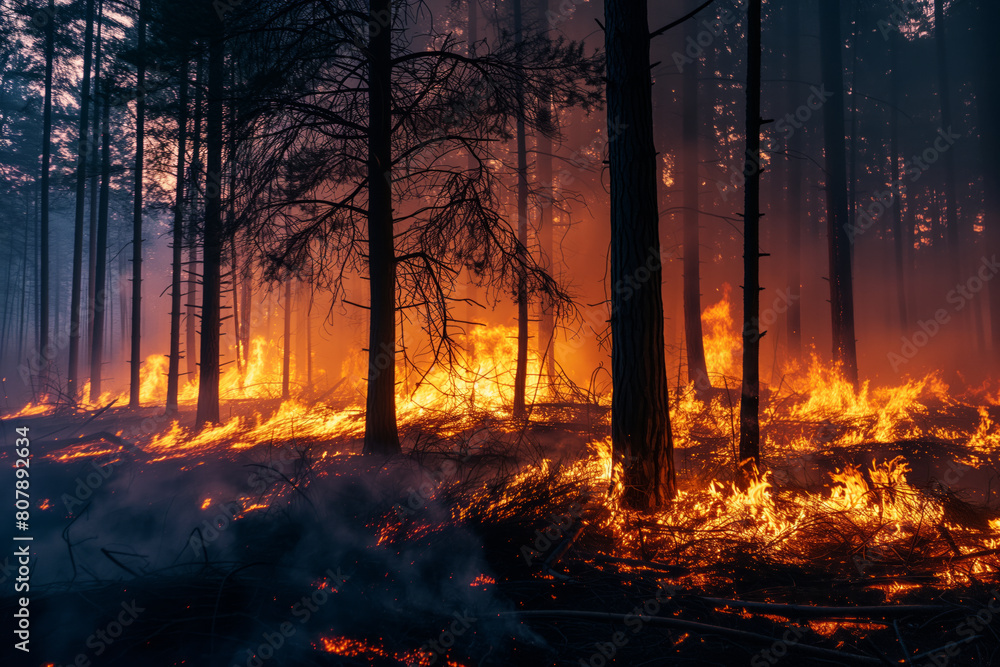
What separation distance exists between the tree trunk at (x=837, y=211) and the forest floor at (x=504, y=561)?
644cm

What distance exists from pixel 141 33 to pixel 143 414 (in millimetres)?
11077

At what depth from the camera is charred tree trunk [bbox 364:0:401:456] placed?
21.7 feet

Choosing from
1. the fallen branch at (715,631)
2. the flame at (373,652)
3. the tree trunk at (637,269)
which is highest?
the tree trunk at (637,269)

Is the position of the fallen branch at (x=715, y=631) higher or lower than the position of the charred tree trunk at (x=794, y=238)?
lower

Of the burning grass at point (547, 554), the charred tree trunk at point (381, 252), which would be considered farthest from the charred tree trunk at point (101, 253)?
the charred tree trunk at point (381, 252)

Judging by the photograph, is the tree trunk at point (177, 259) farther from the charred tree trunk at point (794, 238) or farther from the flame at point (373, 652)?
the charred tree trunk at point (794, 238)

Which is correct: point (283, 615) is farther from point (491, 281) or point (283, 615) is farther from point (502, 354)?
point (502, 354)

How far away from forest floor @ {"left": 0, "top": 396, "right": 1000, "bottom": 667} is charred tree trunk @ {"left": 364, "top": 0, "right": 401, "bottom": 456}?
0.53 meters

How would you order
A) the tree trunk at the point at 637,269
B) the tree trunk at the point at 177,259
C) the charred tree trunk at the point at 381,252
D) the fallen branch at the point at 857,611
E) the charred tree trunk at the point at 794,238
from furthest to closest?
the charred tree trunk at the point at 794,238
the tree trunk at the point at 177,259
the charred tree trunk at the point at 381,252
the tree trunk at the point at 637,269
the fallen branch at the point at 857,611

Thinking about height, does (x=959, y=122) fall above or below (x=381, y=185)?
above

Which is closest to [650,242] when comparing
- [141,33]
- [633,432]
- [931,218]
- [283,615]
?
[633,432]

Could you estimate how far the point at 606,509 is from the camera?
5.05 metres

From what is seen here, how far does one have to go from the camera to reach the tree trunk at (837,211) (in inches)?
508

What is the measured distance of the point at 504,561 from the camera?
4.17 m
